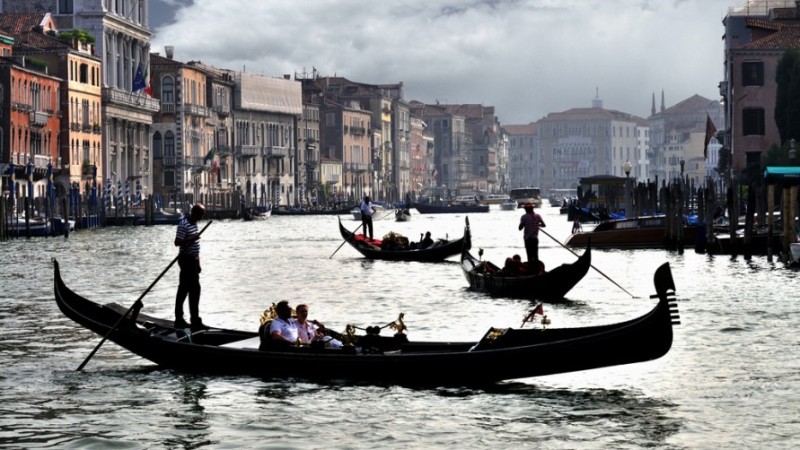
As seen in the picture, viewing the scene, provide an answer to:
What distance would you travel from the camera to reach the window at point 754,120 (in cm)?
5931

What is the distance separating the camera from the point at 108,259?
35.8 meters

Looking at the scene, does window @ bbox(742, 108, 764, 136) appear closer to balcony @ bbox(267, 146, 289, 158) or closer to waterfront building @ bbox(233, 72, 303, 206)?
waterfront building @ bbox(233, 72, 303, 206)

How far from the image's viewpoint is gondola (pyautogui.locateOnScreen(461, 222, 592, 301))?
20.4 metres

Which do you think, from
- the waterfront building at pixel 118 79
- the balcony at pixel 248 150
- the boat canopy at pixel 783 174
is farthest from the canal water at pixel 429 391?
the balcony at pixel 248 150

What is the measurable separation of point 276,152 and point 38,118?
39.6 metres

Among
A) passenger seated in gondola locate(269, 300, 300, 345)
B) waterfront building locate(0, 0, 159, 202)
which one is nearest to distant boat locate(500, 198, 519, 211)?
waterfront building locate(0, 0, 159, 202)

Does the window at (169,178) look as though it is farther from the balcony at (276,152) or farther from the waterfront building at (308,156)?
the waterfront building at (308,156)

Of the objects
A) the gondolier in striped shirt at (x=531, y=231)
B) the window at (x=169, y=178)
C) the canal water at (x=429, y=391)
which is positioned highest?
the window at (x=169, y=178)

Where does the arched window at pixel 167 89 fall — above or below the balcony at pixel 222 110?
above

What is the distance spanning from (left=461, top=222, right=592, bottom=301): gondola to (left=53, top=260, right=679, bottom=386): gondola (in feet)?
22.6

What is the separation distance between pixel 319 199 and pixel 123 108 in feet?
111

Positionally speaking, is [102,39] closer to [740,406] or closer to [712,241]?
[712,241]

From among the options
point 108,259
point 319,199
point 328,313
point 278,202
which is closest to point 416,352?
point 328,313

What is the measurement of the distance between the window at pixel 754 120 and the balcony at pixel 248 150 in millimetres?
44035
